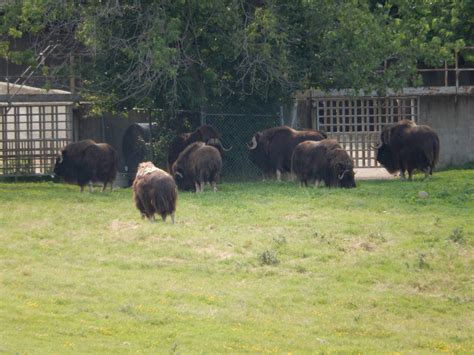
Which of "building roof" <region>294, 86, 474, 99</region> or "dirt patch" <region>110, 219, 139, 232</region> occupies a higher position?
"building roof" <region>294, 86, 474, 99</region>

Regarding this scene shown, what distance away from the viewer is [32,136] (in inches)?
1319

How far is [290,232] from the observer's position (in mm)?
21188

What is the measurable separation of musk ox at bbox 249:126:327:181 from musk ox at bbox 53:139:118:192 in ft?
14.0

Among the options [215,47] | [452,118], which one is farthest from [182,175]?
[452,118]

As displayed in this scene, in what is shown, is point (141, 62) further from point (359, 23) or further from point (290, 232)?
point (290, 232)

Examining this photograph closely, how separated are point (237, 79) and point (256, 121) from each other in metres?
1.80

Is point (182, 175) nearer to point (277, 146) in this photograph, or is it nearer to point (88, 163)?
point (88, 163)

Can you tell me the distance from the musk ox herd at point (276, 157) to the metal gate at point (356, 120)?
11.8 ft

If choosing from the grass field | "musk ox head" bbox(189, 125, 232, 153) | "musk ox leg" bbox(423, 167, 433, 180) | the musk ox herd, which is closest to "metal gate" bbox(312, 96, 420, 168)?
the musk ox herd

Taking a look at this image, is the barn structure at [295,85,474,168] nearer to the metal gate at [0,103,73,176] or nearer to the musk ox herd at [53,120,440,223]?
the musk ox herd at [53,120,440,223]

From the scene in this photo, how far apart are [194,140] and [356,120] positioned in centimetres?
709

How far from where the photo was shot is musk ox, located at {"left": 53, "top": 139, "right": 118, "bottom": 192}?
93.2ft

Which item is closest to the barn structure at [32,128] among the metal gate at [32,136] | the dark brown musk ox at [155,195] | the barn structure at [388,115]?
the metal gate at [32,136]

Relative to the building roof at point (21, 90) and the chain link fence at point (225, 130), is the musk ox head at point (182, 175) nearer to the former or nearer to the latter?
the chain link fence at point (225, 130)
